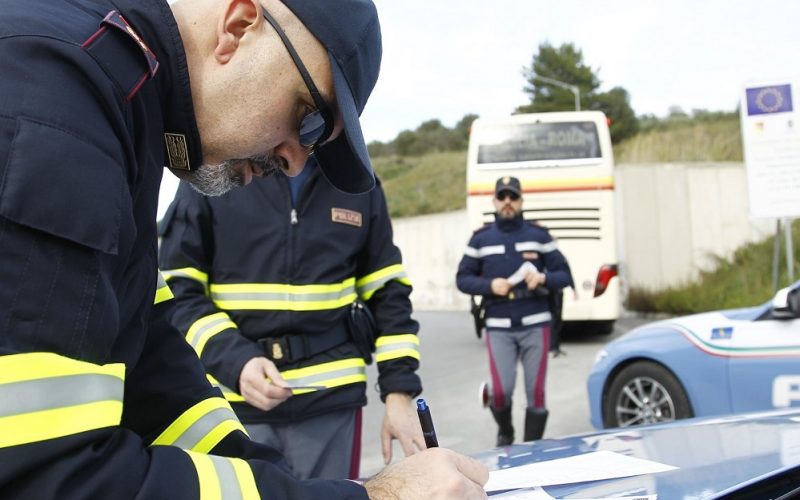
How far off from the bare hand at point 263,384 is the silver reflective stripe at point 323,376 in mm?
143

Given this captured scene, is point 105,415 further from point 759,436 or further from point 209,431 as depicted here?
point 759,436

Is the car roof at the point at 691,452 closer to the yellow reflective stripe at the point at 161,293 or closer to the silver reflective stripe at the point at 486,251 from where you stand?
the yellow reflective stripe at the point at 161,293

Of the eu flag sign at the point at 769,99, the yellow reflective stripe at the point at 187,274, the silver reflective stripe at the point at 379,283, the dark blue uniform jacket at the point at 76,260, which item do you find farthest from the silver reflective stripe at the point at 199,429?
the eu flag sign at the point at 769,99

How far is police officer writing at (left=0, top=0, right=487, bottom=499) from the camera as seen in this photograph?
94 cm

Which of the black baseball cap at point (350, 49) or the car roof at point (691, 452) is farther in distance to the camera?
the car roof at point (691, 452)

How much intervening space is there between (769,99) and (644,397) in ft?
20.9

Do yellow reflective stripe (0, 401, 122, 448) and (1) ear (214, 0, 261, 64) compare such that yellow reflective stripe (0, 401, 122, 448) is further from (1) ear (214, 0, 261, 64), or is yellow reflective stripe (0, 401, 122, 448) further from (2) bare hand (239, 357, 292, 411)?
(2) bare hand (239, 357, 292, 411)

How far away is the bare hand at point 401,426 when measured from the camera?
2.71 m

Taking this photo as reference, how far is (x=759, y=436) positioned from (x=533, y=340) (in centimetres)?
377

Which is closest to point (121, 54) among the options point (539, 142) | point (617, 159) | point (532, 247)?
point (532, 247)

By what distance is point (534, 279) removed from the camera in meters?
5.84

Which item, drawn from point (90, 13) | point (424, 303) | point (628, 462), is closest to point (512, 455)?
point (628, 462)

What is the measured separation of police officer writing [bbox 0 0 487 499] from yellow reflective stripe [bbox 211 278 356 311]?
1.06m

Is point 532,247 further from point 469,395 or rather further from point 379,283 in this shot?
point 379,283
